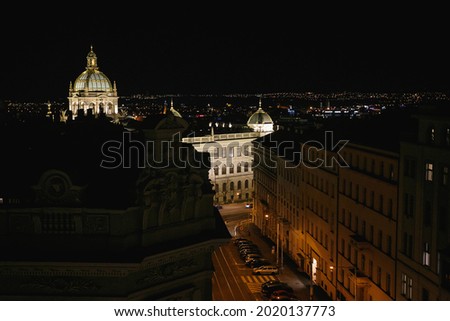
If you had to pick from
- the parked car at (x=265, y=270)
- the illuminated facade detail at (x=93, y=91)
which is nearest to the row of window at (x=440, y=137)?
the parked car at (x=265, y=270)

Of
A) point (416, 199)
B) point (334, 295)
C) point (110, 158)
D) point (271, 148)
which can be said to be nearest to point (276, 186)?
point (271, 148)

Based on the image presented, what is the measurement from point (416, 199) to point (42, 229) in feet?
64.8

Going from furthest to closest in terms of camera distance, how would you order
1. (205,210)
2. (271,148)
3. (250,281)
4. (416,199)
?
(271,148)
(250,281)
(416,199)
(205,210)

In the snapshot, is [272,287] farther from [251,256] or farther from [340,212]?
[251,256]

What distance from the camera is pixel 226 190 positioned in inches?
3848

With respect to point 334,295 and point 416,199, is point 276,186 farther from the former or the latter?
point 416,199

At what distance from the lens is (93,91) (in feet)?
465

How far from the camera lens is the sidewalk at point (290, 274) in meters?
45.1

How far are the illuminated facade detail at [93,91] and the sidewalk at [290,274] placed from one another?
80.1 m

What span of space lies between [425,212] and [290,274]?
811 inches

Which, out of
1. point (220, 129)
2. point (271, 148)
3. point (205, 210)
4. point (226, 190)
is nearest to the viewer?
point (205, 210)

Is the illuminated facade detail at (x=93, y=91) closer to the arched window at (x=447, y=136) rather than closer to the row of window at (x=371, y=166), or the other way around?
the row of window at (x=371, y=166)

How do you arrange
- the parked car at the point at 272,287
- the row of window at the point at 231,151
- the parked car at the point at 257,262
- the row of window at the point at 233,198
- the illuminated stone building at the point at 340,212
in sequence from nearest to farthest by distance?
the illuminated stone building at the point at 340,212 → the parked car at the point at 272,287 → the parked car at the point at 257,262 → the row of window at the point at 233,198 → the row of window at the point at 231,151

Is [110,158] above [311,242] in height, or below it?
above
